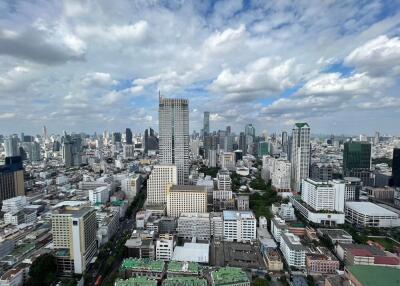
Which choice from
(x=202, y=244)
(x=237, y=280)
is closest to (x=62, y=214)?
(x=202, y=244)

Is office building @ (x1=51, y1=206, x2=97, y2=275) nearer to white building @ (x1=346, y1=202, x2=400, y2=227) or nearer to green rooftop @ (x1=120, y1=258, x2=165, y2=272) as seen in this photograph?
green rooftop @ (x1=120, y1=258, x2=165, y2=272)

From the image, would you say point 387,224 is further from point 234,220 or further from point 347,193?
point 234,220

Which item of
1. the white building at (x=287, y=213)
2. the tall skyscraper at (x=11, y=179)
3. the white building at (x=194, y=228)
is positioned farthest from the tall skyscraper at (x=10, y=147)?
the white building at (x=287, y=213)

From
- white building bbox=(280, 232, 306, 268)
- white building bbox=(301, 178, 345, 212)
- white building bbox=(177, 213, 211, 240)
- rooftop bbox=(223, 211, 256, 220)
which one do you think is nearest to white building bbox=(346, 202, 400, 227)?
white building bbox=(301, 178, 345, 212)

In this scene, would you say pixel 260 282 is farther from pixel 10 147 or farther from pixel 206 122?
pixel 206 122

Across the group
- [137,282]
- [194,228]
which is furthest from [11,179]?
[137,282]

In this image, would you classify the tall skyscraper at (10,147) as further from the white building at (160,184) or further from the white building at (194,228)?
the white building at (194,228)
